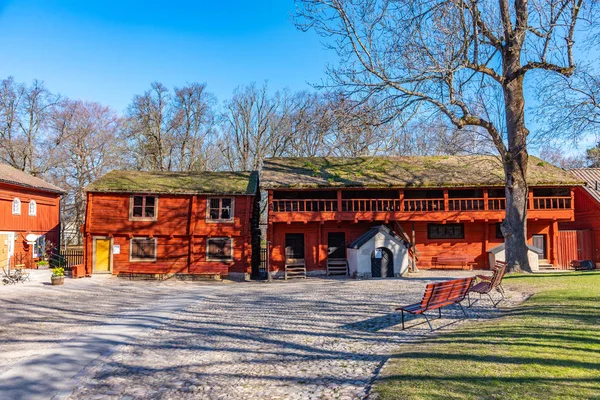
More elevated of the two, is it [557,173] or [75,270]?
[557,173]

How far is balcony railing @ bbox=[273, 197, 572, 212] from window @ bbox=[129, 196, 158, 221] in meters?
7.36

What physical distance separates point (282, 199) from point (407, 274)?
27.8ft

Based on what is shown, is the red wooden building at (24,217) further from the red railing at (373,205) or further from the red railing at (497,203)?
the red railing at (497,203)

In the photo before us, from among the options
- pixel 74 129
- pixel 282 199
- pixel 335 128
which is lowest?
pixel 282 199

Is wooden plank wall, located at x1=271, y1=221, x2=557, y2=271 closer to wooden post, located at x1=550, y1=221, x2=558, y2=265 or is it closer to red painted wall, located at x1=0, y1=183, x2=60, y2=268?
wooden post, located at x1=550, y1=221, x2=558, y2=265

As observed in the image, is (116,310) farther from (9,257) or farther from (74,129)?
(74,129)

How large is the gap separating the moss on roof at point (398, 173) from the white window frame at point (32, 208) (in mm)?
16029

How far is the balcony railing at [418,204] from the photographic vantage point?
25875mm

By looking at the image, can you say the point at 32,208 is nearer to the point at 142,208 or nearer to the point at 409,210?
the point at 142,208

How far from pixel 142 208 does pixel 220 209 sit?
467 centimetres

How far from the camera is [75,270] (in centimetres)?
2420

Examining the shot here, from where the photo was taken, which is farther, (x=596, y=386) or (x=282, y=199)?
(x=282, y=199)

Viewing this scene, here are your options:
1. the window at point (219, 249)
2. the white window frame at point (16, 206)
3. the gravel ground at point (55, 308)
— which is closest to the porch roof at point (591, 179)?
the window at point (219, 249)

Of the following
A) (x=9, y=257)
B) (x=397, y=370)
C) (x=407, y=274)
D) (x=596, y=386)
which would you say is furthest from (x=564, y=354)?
(x=9, y=257)
